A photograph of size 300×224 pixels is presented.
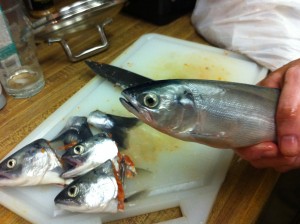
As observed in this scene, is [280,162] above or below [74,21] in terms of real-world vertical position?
below

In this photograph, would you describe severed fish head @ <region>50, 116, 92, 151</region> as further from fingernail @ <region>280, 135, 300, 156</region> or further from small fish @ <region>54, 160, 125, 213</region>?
fingernail @ <region>280, 135, 300, 156</region>

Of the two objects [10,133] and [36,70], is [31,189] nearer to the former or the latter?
[10,133]

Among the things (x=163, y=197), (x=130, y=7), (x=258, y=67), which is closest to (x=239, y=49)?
(x=258, y=67)

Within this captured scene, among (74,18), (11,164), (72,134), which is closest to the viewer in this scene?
(11,164)

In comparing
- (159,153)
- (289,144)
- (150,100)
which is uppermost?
(150,100)

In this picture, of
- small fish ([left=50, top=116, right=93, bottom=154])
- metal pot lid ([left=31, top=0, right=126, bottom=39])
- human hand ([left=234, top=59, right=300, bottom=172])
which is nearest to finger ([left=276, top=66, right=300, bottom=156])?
human hand ([left=234, top=59, right=300, bottom=172])

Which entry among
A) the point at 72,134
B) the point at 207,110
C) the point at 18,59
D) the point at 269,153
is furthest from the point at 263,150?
the point at 18,59

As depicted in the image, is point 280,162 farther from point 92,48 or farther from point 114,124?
point 92,48
